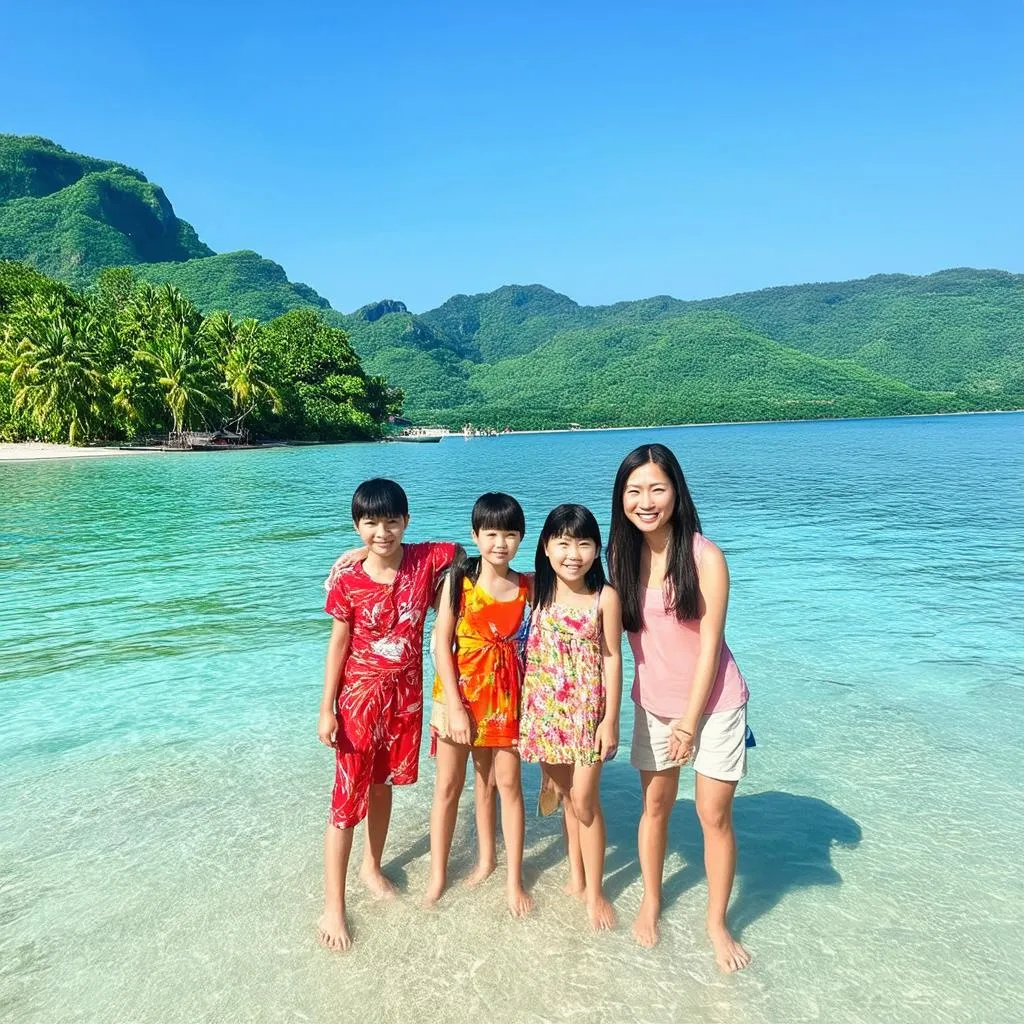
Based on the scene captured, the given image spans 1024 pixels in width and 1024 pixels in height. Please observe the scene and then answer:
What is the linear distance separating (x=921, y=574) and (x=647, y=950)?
8.62 m

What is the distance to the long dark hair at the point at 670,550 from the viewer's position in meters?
2.43

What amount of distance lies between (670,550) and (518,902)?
5.04ft

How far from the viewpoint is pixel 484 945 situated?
2.75 m

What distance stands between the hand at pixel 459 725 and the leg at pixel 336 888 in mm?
577

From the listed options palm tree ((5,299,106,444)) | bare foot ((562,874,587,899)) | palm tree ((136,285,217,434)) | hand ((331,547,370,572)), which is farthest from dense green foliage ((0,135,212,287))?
bare foot ((562,874,587,899))

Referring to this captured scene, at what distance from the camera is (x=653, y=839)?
2689mm

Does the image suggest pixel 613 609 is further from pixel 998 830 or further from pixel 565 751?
pixel 998 830

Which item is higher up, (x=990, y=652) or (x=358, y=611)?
(x=358, y=611)

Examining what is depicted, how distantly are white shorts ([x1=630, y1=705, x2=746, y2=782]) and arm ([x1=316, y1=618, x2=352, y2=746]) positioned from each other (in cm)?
112


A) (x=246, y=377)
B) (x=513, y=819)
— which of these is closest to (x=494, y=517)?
(x=513, y=819)

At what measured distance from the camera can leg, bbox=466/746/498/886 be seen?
2906 millimetres

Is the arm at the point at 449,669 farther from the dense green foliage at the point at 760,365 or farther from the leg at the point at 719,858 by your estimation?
the dense green foliage at the point at 760,365

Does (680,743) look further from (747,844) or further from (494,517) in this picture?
(747,844)

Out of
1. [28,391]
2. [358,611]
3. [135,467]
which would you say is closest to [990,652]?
[358,611]
